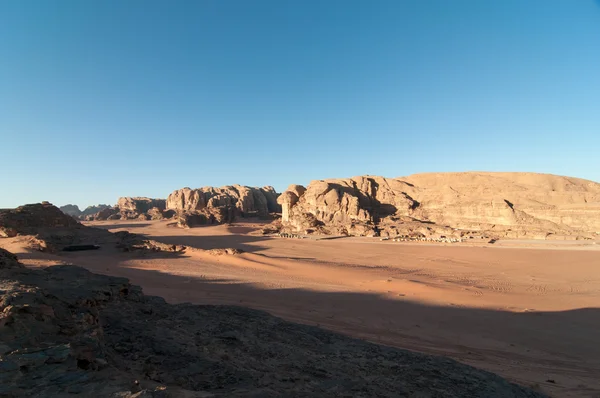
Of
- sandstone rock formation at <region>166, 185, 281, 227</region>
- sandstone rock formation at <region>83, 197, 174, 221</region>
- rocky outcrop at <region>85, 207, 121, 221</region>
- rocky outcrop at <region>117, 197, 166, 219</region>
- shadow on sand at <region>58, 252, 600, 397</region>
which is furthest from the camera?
rocky outcrop at <region>117, 197, 166, 219</region>

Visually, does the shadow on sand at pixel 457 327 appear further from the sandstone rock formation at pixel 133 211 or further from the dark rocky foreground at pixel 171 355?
the sandstone rock formation at pixel 133 211

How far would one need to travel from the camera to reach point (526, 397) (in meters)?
3.98

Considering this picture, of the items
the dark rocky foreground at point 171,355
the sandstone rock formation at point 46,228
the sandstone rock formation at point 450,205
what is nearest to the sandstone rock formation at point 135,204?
the sandstone rock formation at point 450,205

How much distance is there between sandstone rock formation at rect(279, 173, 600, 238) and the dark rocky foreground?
24.5 metres

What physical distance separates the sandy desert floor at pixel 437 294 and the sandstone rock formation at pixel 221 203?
24.6m

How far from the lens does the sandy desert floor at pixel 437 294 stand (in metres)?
6.20

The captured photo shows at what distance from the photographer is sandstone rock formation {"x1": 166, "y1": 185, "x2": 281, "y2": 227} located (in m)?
43.9

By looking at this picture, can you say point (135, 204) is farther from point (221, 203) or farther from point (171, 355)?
point (171, 355)

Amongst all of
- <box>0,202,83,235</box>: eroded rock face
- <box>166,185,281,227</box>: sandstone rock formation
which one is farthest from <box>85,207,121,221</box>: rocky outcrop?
<box>0,202,83,235</box>: eroded rock face

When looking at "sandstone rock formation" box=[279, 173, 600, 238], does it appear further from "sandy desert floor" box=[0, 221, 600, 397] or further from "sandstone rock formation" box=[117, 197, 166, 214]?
"sandstone rock formation" box=[117, 197, 166, 214]

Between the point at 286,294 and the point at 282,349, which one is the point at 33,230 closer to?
the point at 286,294

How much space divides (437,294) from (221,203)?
145 ft

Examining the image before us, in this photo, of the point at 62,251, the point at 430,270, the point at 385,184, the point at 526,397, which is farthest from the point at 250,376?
the point at 385,184

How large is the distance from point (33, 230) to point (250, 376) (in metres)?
20.3
